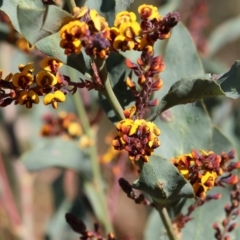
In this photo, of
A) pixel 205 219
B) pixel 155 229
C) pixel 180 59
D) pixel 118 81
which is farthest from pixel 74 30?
pixel 155 229

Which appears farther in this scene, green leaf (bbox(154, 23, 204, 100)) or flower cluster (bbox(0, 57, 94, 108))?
green leaf (bbox(154, 23, 204, 100))

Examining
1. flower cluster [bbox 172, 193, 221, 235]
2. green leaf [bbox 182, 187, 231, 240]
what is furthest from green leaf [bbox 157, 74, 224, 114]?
green leaf [bbox 182, 187, 231, 240]

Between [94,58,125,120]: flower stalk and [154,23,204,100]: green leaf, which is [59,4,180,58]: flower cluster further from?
[154,23,204,100]: green leaf

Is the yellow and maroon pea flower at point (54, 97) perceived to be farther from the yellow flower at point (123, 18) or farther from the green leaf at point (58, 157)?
the green leaf at point (58, 157)

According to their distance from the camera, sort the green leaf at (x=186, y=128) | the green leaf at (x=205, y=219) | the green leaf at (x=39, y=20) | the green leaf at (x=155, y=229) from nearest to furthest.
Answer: the green leaf at (x=39, y=20) < the green leaf at (x=186, y=128) < the green leaf at (x=205, y=219) < the green leaf at (x=155, y=229)

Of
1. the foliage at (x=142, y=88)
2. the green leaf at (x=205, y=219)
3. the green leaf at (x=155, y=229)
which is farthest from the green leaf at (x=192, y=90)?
the green leaf at (x=155, y=229)

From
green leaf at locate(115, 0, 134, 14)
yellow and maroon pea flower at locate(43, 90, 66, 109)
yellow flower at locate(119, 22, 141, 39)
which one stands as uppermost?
green leaf at locate(115, 0, 134, 14)

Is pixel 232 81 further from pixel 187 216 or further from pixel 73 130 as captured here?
pixel 73 130
